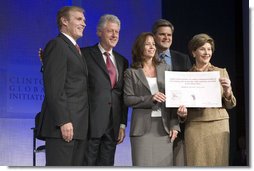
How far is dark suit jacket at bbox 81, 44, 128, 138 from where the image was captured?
11.0 feet

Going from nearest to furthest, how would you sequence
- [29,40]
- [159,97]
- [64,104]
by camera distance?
[64,104], [159,97], [29,40]

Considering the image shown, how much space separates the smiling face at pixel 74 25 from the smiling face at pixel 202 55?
0.87 m

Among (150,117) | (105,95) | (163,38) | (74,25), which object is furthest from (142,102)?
(74,25)

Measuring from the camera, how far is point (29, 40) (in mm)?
3430

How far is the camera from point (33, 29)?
3441 mm

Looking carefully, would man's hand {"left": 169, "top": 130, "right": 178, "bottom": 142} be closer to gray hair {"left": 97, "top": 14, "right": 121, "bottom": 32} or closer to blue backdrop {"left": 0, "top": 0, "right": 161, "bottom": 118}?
blue backdrop {"left": 0, "top": 0, "right": 161, "bottom": 118}

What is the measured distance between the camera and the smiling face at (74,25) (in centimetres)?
337

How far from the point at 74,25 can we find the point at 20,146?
3.19ft

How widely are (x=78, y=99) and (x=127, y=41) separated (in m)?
0.58

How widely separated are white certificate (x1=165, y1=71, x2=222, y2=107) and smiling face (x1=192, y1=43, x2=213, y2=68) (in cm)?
9

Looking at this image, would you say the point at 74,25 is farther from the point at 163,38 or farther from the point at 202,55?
the point at 202,55

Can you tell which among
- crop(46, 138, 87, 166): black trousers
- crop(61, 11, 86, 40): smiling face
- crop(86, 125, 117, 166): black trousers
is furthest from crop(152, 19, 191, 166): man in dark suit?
crop(46, 138, 87, 166): black trousers

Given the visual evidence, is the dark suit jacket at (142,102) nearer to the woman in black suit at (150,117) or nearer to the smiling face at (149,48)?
the woman in black suit at (150,117)

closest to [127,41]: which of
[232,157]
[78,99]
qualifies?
[78,99]
